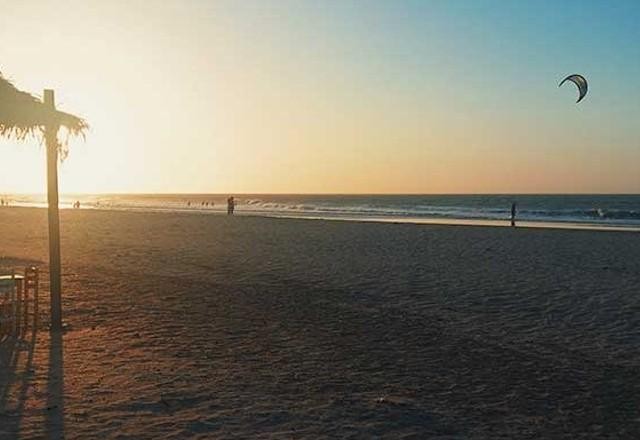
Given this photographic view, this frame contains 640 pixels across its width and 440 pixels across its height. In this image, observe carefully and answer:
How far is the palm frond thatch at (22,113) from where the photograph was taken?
8070mm

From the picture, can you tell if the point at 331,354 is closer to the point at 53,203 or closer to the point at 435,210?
the point at 53,203

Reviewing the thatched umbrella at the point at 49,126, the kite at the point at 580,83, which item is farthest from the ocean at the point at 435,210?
the thatched umbrella at the point at 49,126

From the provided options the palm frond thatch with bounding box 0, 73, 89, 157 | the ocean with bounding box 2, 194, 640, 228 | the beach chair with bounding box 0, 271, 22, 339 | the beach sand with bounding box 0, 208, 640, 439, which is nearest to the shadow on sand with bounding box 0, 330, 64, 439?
the beach sand with bounding box 0, 208, 640, 439

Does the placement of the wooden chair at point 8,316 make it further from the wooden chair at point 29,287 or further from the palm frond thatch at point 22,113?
the palm frond thatch at point 22,113

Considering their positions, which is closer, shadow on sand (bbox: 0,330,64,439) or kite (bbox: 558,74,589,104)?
shadow on sand (bbox: 0,330,64,439)

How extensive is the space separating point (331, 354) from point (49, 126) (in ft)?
15.2

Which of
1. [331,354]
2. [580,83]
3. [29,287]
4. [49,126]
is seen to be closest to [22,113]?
[49,126]

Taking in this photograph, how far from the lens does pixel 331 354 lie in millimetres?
7703

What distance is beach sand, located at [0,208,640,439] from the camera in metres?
5.44

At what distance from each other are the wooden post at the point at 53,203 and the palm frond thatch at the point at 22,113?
69 millimetres

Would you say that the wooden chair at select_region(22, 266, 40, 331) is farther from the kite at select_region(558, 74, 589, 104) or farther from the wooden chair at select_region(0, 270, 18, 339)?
the kite at select_region(558, 74, 589, 104)

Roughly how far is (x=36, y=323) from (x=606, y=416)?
708cm

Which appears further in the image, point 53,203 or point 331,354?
point 53,203

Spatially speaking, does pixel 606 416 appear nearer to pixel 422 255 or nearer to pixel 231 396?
pixel 231 396
